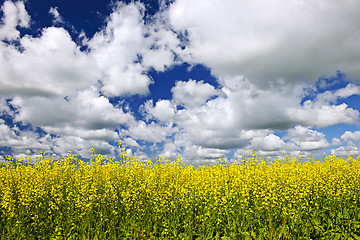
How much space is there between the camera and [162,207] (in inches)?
263

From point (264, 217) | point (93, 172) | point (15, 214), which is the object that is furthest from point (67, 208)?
point (264, 217)

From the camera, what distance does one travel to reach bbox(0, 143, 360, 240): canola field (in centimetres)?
559

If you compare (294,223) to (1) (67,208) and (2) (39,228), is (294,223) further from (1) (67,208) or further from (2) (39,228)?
(2) (39,228)

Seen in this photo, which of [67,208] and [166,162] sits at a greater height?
[166,162]

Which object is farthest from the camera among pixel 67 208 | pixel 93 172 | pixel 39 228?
pixel 93 172

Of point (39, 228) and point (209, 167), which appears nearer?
point (39, 228)

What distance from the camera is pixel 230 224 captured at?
5742 millimetres

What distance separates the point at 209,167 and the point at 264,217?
5.28 m

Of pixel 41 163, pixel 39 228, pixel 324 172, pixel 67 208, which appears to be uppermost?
pixel 41 163

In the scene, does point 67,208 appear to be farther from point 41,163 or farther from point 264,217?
point 264,217

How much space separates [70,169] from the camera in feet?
30.3

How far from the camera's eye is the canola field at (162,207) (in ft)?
18.3

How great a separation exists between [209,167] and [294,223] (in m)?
5.82

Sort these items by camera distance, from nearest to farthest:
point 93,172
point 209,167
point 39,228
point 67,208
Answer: point 39,228
point 67,208
point 93,172
point 209,167
